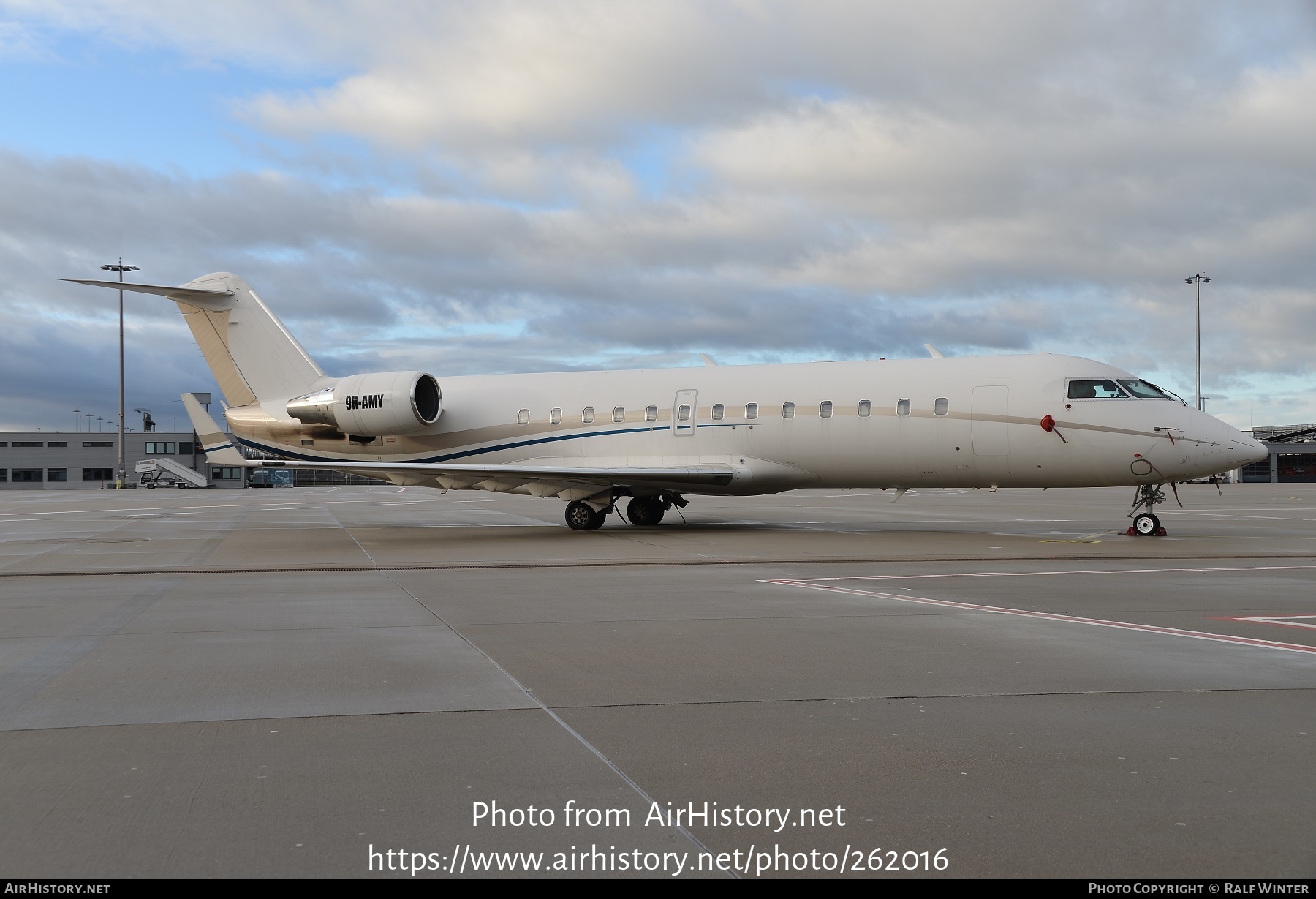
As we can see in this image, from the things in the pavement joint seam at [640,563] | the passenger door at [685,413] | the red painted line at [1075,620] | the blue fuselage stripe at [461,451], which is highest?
the passenger door at [685,413]

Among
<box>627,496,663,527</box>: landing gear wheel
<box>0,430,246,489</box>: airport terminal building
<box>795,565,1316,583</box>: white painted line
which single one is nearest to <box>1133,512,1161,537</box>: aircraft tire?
<box>795,565,1316,583</box>: white painted line

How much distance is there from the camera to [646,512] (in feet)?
76.8

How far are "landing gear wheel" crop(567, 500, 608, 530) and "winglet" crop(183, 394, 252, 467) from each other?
25.6ft

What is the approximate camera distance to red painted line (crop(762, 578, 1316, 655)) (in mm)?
7586

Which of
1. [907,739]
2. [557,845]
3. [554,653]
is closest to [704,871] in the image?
[557,845]

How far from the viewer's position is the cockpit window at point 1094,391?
1855 centimetres

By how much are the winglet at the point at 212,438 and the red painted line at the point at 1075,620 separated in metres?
16.8

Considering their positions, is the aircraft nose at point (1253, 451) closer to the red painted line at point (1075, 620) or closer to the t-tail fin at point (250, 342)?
the red painted line at point (1075, 620)

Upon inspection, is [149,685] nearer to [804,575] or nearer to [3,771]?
[3,771]

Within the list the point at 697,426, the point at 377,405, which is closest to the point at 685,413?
the point at 697,426

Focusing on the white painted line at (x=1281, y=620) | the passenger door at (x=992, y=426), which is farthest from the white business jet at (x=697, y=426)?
the white painted line at (x=1281, y=620)

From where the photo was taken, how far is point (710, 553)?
53.0 ft

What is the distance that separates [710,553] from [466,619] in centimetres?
737

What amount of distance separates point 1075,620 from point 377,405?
681 inches
